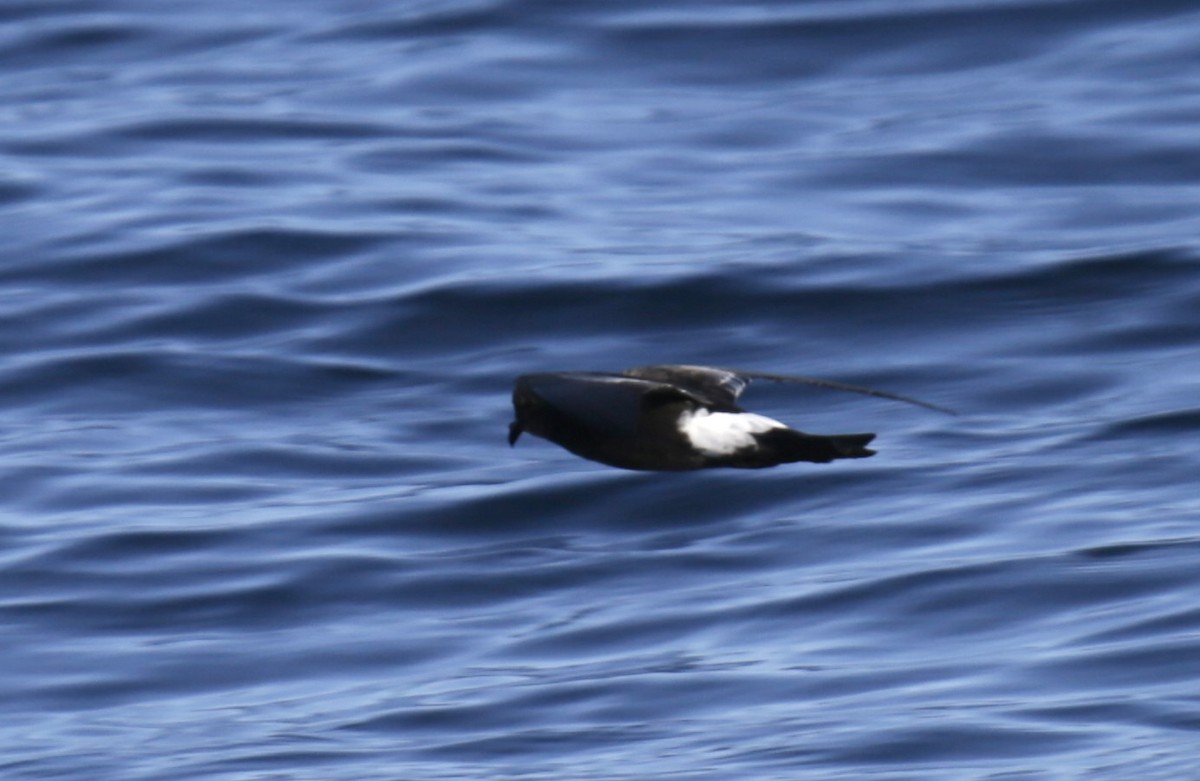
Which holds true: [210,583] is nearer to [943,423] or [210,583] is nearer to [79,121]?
[943,423]

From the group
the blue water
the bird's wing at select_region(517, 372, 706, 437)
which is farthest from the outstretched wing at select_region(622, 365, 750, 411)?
the blue water

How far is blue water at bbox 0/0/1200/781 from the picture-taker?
9219 millimetres

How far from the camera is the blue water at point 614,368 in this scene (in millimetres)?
9219

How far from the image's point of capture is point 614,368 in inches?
516

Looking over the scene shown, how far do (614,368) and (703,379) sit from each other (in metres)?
5.99

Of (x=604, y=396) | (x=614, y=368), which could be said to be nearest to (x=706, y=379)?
(x=604, y=396)

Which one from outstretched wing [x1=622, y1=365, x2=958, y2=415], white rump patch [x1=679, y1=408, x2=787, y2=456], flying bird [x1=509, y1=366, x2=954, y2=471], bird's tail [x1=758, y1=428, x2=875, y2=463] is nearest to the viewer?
flying bird [x1=509, y1=366, x2=954, y2=471]

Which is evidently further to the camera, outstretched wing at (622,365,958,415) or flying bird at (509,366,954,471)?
outstretched wing at (622,365,958,415)

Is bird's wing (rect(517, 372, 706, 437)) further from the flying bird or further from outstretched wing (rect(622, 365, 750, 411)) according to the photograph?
outstretched wing (rect(622, 365, 750, 411))

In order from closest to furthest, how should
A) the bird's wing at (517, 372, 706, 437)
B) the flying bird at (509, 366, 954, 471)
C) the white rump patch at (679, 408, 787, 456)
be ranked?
the bird's wing at (517, 372, 706, 437)
the flying bird at (509, 366, 954, 471)
the white rump patch at (679, 408, 787, 456)

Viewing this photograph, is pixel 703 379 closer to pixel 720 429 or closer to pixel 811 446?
pixel 720 429

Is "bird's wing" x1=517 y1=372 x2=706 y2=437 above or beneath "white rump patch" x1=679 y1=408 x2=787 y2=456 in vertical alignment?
above

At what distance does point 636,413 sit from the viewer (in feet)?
19.4

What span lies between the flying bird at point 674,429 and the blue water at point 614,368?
1.76 m
